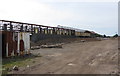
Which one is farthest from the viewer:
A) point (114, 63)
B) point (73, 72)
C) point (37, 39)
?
point (37, 39)

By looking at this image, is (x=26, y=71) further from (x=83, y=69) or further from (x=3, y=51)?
(x=3, y=51)

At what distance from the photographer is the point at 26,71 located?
1433 centimetres

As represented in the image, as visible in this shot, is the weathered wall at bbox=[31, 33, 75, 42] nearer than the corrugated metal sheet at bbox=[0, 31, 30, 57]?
No

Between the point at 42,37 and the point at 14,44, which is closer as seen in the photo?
the point at 14,44

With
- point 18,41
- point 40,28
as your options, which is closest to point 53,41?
point 40,28

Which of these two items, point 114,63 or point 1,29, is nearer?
point 114,63

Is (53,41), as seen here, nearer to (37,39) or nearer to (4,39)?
(37,39)

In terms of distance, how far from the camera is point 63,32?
49781 mm

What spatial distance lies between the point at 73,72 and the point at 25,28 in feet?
47.9

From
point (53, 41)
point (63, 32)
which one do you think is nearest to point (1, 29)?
point (53, 41)

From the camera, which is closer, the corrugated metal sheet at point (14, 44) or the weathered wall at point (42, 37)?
the corrugated metal sheet at point (14, 44)

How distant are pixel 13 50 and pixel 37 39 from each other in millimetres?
17824

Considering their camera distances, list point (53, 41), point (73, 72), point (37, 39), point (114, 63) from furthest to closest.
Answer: point (53, 41) < point (37, 39) < point (114, 63) < point (73, 72)

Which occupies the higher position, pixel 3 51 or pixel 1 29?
pixel 1 29
